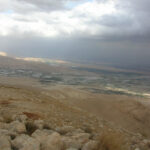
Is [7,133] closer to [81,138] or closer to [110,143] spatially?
[81,138]

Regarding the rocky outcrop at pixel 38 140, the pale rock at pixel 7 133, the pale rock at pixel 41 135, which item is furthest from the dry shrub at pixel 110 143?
the pale rock at pixel 7 133

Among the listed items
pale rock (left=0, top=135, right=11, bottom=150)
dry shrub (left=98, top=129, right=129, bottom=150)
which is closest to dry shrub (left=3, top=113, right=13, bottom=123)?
pale rock (left=0, top=135, right=11, bottom=150)

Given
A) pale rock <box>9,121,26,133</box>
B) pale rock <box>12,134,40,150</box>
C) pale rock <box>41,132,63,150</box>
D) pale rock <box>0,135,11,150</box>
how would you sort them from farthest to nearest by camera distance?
pale rock <box>9,121,26,133</box> < pale rock <box>41,132,63,150</box> < pale rock <box>12,134,40,150</box> < pale rock <box>0,135,11,150</box>

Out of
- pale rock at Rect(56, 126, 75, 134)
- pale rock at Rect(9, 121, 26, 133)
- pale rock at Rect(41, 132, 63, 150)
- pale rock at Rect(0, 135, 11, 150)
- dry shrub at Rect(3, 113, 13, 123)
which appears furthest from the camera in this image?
dry shrub at Rect(3, 113, 13, 123)

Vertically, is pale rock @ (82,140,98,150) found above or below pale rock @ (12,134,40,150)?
below

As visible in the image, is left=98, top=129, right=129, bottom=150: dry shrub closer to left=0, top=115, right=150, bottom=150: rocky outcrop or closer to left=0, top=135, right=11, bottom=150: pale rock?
left=0, top=115, right=150, bottom=150: rocky outcrop

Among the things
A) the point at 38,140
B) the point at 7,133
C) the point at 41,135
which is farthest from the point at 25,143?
the point at 7,133

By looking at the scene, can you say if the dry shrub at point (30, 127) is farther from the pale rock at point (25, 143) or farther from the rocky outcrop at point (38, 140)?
the pale rock at point (25, 143)

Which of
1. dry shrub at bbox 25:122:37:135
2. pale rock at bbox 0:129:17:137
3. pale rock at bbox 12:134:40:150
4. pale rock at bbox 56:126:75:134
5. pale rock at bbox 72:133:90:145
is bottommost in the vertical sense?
pale rock at bbox 56:126:75:134
